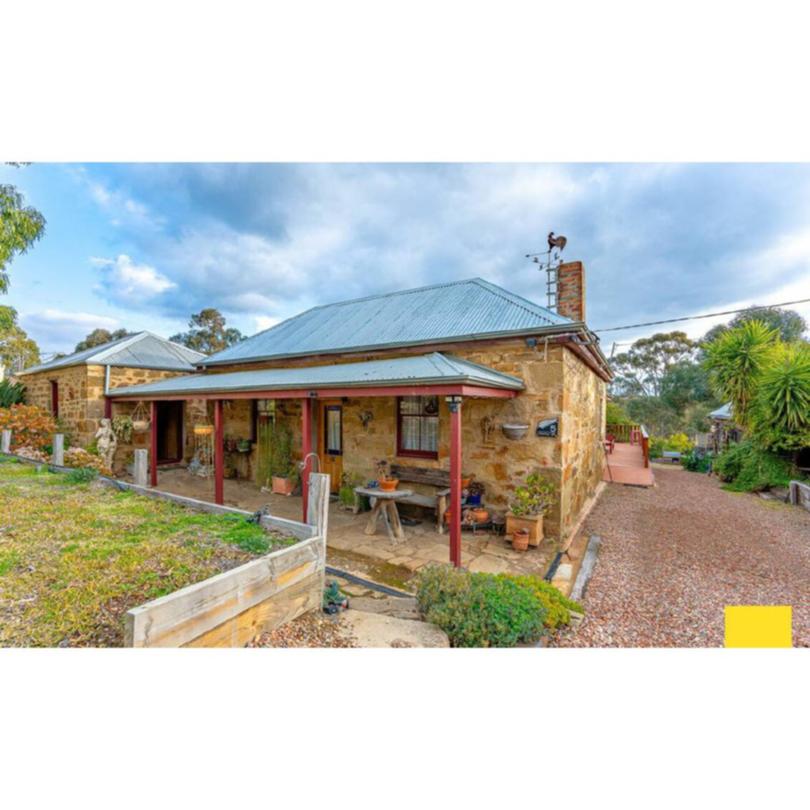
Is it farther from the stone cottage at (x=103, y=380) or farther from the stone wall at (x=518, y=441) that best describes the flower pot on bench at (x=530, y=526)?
the stone cottage at (x=103, y=380)

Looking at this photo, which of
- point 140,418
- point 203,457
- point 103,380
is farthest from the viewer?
point 203,457

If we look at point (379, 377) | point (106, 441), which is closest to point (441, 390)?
point (379, 377)

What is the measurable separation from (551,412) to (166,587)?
497 cm

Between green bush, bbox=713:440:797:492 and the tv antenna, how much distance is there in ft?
22.1

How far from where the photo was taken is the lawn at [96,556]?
231cm

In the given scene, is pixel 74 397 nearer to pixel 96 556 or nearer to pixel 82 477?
pixel 82 477

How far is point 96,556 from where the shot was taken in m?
3.20

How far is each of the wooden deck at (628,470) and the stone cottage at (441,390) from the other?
1.79 m

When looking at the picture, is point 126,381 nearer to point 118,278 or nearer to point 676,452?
point 118,278

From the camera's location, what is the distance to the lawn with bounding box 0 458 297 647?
7.59 ft

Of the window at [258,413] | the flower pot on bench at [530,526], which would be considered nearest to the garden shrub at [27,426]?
the window at [258,413]

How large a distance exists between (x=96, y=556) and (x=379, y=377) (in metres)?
3.39
